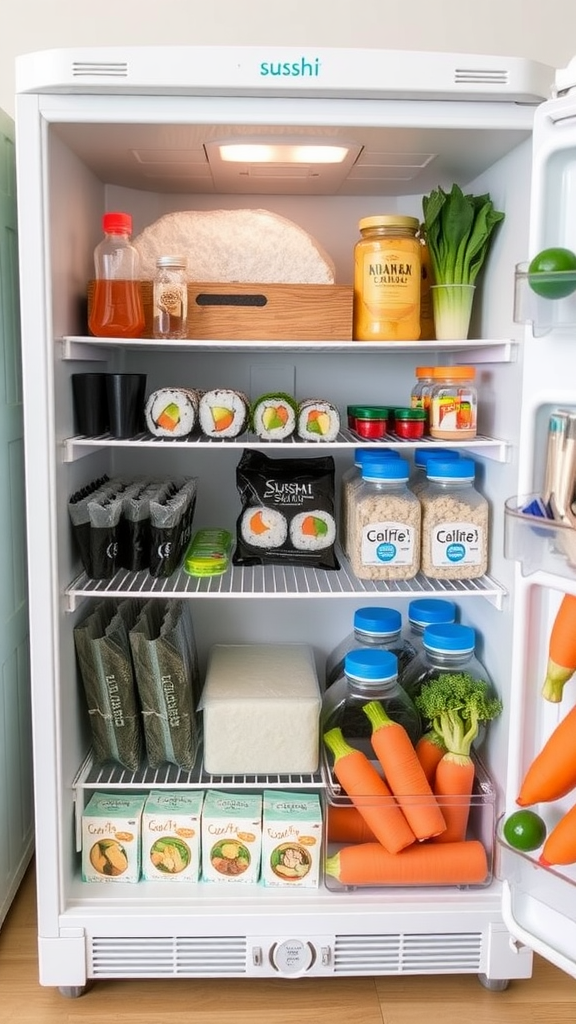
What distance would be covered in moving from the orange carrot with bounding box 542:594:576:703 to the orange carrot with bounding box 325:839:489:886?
1.97 feet

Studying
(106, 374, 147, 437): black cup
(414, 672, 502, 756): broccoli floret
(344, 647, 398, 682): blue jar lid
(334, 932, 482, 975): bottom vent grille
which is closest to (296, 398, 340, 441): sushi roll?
(106, 374, 147, 437): black cup

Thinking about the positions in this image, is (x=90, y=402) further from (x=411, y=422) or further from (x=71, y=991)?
(x=71, y=991)

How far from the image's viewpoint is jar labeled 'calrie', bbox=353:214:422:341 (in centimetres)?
170

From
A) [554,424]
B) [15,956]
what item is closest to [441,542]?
[554,424]

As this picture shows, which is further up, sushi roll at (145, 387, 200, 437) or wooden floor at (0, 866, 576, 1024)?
sushi roll at (145, 387, 200, 437)

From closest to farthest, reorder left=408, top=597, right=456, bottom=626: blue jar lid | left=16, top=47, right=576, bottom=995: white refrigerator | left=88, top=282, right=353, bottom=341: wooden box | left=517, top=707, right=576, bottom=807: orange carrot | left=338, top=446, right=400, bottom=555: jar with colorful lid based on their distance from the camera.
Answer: left=517, top=707, right=576, bottom=807: orange carrot, left=16, top=47, right=576, bottom=995: white refrigerator, left=88, top=282, right=353, bottom=341: wooden box, left=338, top=446, right=400, bottom=555: jar with colorful lid, left=408, top=597, right=456, bottom=626: blue jar lid

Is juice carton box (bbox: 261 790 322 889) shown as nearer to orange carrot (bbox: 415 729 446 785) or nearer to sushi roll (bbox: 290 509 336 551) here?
orange carrot (bbox: 415 729 446 785)

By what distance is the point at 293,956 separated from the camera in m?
1.70

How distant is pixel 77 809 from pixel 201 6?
1.78 metres

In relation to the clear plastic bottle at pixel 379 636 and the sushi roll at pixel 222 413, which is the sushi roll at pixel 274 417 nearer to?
the sushi roll at pixel 222 413

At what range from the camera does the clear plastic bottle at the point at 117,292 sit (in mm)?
1688

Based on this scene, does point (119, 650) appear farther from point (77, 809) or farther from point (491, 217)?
point (491, 217)

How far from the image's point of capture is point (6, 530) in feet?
6.03

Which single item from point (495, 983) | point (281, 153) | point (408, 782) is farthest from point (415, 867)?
point (281, 153)
